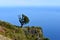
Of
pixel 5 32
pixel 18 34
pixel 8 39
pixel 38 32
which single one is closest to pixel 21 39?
pixel 18 34

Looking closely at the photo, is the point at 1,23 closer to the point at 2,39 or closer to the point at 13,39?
the point at 13,39

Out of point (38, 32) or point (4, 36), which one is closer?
point (4, 36)

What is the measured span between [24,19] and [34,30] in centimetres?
510

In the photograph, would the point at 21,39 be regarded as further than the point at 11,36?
Yes

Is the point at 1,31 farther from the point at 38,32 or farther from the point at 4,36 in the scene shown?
the point at 38,32

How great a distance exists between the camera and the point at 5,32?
36812 mm

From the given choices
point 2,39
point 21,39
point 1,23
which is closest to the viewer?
point 2,39

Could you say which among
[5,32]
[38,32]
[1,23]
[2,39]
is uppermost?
[38,32]

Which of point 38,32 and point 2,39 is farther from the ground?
point 38,32

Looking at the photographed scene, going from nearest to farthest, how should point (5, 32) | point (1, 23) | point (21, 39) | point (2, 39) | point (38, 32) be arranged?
point (2, 39) → point (5, 32) → point (21, 39) → point (1, 23) → point (38, 32)

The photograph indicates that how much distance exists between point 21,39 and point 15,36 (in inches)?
75.7

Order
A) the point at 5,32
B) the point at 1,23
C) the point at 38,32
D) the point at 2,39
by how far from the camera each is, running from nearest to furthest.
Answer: the point at 2,39, the point at 5,32, the point at 1,23, the point at 38,32

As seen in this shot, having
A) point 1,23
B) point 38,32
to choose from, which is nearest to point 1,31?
point 1,23

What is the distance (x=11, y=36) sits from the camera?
3709cm
